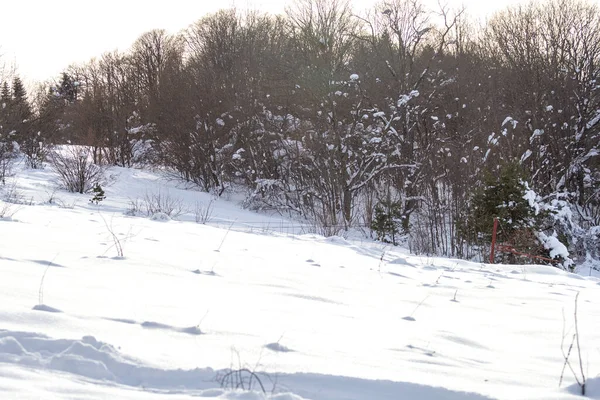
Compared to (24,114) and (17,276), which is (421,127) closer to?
(24,114)

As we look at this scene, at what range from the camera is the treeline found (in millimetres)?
20516

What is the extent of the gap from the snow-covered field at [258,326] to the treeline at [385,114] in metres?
11.1

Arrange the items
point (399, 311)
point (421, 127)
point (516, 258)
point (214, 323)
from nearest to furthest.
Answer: point (214, 323)
point (399, 311)
point (516, 258)
point (421, 127)

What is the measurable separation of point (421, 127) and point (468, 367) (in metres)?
23.0

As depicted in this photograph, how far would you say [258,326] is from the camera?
124 inches

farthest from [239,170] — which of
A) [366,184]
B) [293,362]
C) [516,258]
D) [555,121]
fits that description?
[293,362]

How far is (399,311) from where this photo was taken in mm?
4246

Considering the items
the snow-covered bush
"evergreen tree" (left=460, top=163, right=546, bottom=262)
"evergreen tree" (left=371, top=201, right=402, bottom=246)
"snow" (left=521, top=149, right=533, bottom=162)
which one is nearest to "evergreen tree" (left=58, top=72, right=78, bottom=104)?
the snow-covered bush

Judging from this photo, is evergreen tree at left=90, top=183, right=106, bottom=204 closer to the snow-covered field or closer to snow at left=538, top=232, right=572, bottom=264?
the snow-covered field

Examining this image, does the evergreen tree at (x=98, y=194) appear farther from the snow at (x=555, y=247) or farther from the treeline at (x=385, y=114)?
the snow at (x=555, y=247)

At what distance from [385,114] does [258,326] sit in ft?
65.3

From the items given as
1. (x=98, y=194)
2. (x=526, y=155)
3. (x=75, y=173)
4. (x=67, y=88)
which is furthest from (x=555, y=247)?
(x=67, y=88)

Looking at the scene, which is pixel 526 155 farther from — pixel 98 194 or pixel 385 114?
pixel 98 194

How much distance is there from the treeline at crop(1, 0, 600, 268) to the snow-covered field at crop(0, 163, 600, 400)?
1106cm
